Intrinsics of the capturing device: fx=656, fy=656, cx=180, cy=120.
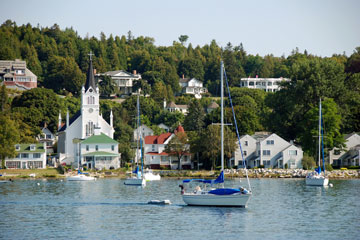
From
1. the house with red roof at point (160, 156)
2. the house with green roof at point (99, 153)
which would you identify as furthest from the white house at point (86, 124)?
the house with red roof at point (160, 156)

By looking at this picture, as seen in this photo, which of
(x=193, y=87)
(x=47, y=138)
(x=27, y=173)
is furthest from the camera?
(x=193, y=87)

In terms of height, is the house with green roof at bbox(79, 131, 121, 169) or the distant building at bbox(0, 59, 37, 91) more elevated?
the distant building at bbox(0, 59, 37, 91)

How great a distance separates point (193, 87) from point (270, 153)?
94.6m

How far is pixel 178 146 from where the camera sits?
10556 cm

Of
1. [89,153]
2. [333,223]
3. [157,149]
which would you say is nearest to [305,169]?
[157,149]

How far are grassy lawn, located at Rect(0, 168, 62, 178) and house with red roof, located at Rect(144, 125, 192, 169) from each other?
1748cm

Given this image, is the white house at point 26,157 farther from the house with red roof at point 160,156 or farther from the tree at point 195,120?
the tree at point 195,120

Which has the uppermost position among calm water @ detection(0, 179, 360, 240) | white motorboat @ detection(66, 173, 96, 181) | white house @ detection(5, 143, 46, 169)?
white house @ detection(5, 143, 46, 169)

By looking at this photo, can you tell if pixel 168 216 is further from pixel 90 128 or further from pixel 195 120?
pixel 195 120

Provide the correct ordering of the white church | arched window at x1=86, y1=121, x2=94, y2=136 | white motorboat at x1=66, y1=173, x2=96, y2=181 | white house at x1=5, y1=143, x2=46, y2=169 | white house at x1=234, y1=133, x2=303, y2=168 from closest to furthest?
white motorboat at x1=66, y1=173, x2=96, y2=181, white house at x1=234, y1=133, x2=303, y2=168, white house at x1=5, y1=143, x2=46, y2=169, the white church, arched window at x1=86, y1=121, x2=94, y2=136

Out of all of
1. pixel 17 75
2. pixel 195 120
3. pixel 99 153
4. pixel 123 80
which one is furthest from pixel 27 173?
pixel 123 80

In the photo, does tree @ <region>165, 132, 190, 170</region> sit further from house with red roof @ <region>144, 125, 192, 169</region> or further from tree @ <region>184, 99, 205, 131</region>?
tree @ <region>184, 99, 205, 131</region>

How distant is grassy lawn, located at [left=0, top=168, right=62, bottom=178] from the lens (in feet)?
307

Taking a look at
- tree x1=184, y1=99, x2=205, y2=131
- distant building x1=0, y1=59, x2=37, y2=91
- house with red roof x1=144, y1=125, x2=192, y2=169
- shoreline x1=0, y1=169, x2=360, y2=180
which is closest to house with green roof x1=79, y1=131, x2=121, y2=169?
shoreline x1=0, y1=169, x2=360, y2=180
